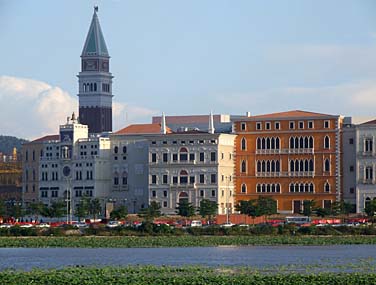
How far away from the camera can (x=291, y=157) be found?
553 feet

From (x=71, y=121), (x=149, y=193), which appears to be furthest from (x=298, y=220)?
(x=71, y=121)

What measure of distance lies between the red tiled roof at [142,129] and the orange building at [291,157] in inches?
429

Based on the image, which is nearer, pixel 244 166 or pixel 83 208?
pixel 83 208

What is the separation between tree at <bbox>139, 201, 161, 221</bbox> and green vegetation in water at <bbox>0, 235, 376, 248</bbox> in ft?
90.7

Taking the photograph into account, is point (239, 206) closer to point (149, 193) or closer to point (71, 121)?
point (149, 193)

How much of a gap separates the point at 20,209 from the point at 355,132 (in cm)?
3628

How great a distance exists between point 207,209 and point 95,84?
39742 millimetres

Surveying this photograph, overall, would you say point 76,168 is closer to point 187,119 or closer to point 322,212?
point 187,119

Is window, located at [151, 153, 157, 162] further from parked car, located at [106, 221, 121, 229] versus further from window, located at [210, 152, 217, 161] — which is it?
parked car, located at [106, 221, 121, 229]

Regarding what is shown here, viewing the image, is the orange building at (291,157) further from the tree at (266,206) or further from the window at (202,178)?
the tree at (266,206)

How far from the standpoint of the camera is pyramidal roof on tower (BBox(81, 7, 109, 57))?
196000 mm

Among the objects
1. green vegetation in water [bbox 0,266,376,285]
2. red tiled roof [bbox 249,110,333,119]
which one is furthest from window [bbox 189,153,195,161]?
green vegetation in water [bbox 0,266,376,285]

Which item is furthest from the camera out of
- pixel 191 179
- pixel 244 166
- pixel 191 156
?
pixel 244 166

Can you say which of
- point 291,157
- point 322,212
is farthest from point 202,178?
Answer: point 322,212
